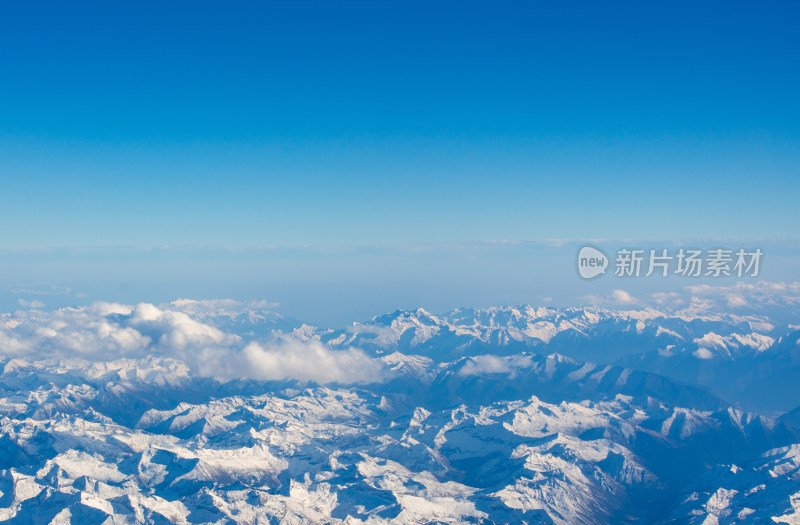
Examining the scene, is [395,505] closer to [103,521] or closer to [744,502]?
[103,521]

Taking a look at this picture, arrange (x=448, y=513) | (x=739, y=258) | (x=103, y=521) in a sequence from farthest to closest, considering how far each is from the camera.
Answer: (x=448, y=513) → (x=103, y=521) → (x=739, y=258)

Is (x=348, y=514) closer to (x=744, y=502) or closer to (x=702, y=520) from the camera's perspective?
(x=702, y=520)

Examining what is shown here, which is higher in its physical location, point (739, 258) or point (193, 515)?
point (739, 258)

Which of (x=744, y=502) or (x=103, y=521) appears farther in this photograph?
(x=744, y=502)

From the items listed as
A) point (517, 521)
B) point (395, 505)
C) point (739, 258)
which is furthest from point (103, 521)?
point (739, 258)

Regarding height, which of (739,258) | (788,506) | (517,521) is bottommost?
(517,521)

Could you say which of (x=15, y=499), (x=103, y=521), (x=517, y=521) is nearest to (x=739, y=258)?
(x=517, y=521)

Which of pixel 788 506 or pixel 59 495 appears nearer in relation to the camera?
pixel 788 506

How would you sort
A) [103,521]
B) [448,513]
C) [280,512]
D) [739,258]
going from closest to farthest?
[739,258], [103,521], [280,512], [448,513]

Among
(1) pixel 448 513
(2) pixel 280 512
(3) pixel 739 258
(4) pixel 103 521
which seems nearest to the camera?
(3) pixel 739 258
